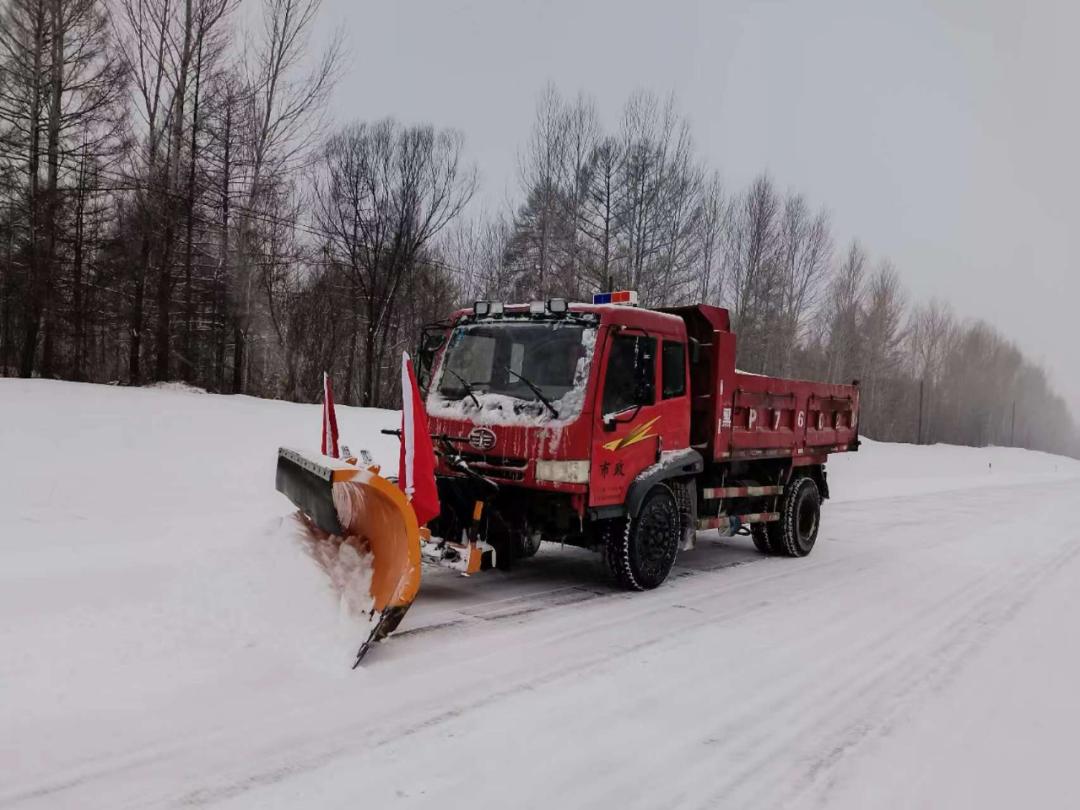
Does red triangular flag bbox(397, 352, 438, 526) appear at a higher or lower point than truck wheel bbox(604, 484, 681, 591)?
higher

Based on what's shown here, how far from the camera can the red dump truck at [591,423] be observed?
5953 millimetres

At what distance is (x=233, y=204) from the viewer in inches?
808

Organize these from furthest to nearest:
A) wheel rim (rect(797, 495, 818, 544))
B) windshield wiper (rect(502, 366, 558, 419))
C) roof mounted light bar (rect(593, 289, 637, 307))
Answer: wheel rim (rect(797, 495, 818, 544)), roof mounted light bar (rect(593, 289, 637, 307)), windshield wiper (rect(502, 366, 558, 419))

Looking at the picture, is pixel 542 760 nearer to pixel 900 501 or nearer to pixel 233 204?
pixel 900 501

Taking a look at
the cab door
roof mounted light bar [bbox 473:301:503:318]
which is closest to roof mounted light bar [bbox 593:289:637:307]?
the cab door

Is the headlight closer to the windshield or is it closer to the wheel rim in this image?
the windshield

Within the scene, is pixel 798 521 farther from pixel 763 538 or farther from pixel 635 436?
pixel 635 436

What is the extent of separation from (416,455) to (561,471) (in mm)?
1407

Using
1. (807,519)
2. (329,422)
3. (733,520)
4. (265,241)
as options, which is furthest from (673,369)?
(265,241)

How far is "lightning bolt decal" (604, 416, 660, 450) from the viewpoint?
6086 millimetres

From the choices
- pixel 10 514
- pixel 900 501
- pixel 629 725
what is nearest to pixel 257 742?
pixel 629 725

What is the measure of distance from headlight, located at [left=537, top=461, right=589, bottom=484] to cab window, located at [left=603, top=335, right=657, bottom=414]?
1.82ft

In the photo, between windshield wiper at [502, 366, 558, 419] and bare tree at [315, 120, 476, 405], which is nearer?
windshield wiper at [502, 366, 558, 419]

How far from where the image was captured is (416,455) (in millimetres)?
4824
